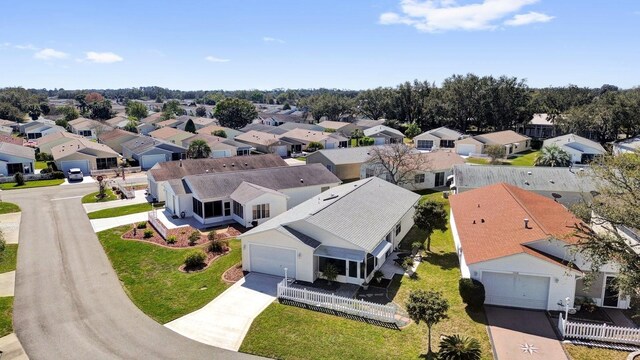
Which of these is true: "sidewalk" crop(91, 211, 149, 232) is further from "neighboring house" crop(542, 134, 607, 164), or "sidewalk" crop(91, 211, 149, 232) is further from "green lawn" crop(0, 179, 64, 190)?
"neighboring house" crop(542, 134, 607, 164)

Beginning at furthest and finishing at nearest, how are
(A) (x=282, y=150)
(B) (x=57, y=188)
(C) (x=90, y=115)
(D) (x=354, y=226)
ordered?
(C) (x=90, y=115), (A) (x=282, y=150), (B) (x=57, y=188), (D) (x=354, y=226)

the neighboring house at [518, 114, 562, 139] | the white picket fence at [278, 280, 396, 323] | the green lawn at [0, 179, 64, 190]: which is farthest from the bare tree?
the neighboring house at [518, 114, 562, 139]

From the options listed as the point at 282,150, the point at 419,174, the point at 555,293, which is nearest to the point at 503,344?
the point at 555,293

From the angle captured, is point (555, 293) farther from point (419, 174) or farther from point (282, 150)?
point (282, 150)

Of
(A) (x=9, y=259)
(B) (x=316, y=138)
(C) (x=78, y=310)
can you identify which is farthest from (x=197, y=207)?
(B) (x=316, y=138)

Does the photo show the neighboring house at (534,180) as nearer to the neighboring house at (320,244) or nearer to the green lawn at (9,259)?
the neighboring house at (320,244)
